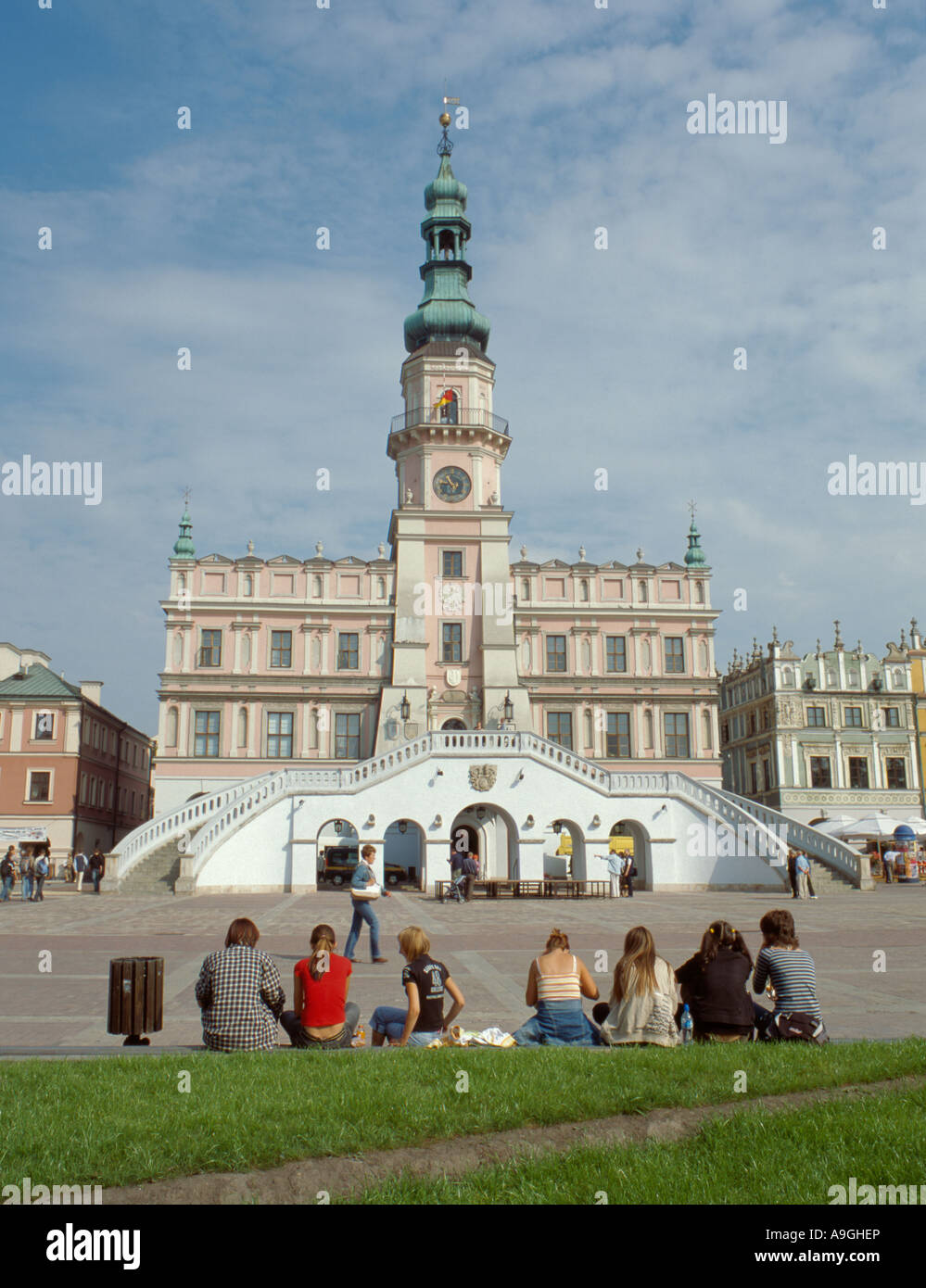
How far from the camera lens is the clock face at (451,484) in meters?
53.4

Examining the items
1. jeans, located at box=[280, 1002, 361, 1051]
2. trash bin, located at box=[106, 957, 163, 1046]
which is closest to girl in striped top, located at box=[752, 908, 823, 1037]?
jeans, located at box=[280, 1002, 361, 1051]

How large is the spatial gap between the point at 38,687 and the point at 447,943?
43171 millimetres

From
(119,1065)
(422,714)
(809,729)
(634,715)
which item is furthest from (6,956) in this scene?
(809,729)

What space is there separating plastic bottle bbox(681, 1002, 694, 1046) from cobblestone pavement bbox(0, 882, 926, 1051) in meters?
1.94

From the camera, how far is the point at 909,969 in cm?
1524

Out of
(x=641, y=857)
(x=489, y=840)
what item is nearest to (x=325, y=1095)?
(x=641, y=857)

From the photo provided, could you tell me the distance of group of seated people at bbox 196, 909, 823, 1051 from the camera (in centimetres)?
848

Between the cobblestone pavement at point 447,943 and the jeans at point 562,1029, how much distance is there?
2.05m

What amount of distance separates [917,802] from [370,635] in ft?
115

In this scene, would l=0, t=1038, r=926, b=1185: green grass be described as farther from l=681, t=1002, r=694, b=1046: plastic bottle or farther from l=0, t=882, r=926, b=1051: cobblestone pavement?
l=0, t=882, r=926, b=1051: cobblestone pavement

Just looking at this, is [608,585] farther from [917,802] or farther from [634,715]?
[917,802]

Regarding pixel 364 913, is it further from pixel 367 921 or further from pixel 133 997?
pixel 133 997

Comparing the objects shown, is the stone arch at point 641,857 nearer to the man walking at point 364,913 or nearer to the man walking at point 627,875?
the man walking at point 627,875

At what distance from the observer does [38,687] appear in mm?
55906
